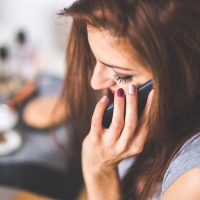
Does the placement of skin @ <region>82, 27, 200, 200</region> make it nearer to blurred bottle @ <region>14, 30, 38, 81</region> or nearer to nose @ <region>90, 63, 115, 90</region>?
nose @ <region>90, 63, 115, 90</region>

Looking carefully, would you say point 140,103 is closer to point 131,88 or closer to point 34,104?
point 131,88

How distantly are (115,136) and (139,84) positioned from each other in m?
0.12

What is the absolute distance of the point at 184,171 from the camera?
638 mm

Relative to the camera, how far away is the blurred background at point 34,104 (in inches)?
44.1

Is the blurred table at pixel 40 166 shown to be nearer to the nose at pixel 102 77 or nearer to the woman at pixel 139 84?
the woman at pixel 139 84

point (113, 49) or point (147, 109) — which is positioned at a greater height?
point (113, 49)

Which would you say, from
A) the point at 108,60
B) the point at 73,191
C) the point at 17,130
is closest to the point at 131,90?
the point at 108,60

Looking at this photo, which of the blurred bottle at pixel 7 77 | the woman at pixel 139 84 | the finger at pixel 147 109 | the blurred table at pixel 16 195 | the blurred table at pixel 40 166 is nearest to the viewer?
the woman at pixel 139 84

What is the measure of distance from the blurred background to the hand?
0.27 meters

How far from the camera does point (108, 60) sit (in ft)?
2.19

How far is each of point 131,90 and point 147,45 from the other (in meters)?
0.11

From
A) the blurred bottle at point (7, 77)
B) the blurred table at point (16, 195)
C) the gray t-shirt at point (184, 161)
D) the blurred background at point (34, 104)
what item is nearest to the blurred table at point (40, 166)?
the blurred background at point (34, 104)

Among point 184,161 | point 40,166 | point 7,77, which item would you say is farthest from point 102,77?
point 7,77

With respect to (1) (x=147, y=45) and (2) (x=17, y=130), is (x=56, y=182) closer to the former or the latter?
(2) (x=17, y=130)
